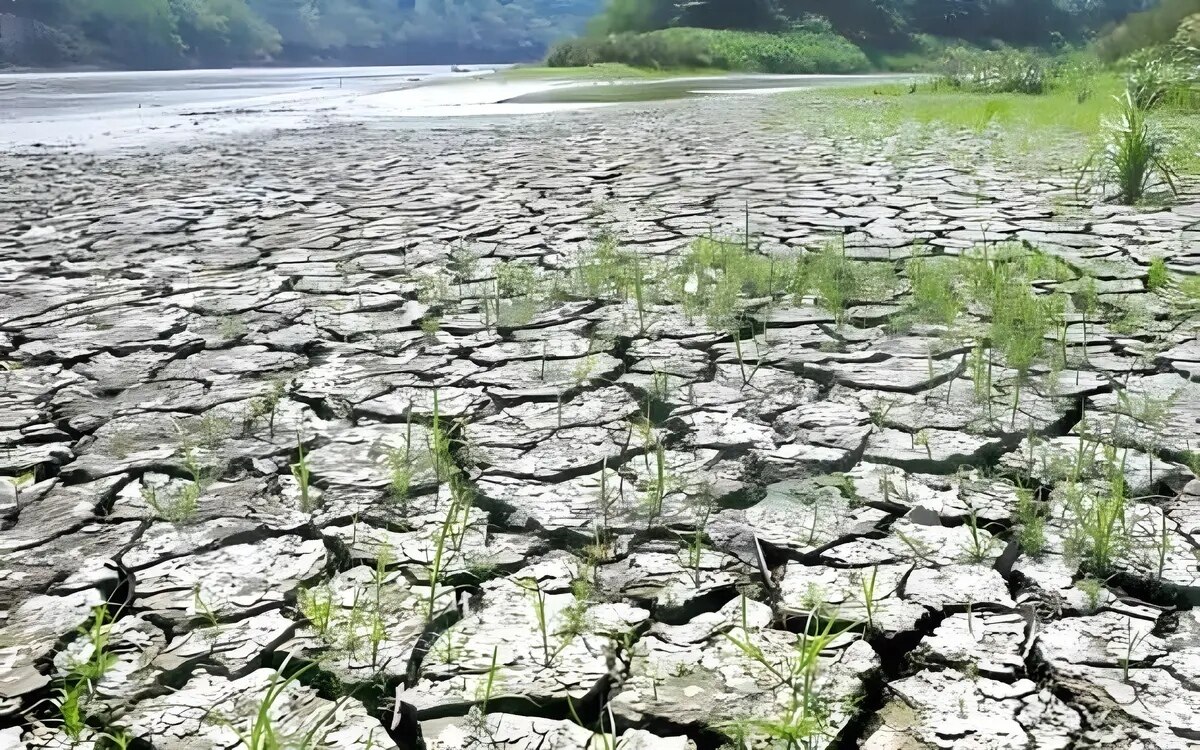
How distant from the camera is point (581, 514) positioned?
200cm

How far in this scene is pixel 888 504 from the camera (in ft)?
6.45

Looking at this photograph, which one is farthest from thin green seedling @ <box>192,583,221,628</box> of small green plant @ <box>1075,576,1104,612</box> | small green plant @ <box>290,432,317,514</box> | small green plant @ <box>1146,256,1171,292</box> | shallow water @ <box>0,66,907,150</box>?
shallow water @ <box>0,66,907,150</box>

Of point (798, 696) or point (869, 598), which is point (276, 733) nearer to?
point (798, 696)

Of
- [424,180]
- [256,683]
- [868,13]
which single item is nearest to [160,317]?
[256,683]

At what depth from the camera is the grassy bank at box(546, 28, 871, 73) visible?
105 ft

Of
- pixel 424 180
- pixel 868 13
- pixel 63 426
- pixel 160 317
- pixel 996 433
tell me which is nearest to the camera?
pixel 996 433

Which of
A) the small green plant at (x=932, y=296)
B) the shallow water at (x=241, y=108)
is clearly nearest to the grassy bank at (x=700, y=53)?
the shallow water at (x=241, y=108)

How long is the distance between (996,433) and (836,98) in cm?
1316

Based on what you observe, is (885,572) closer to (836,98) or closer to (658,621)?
(658,621)

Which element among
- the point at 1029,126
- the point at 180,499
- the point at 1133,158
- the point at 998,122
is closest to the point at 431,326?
the point at 180,499

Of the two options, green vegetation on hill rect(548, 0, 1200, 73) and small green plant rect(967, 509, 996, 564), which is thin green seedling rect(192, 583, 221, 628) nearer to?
small green plant rect(967, 509, 996, 564)

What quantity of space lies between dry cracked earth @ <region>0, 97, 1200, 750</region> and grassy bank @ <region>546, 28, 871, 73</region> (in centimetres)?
2897

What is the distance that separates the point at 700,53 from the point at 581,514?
32972mm

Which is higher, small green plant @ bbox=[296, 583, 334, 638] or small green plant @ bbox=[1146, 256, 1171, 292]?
small green plant @ bbox=[1146, 256, 1171, 292]
